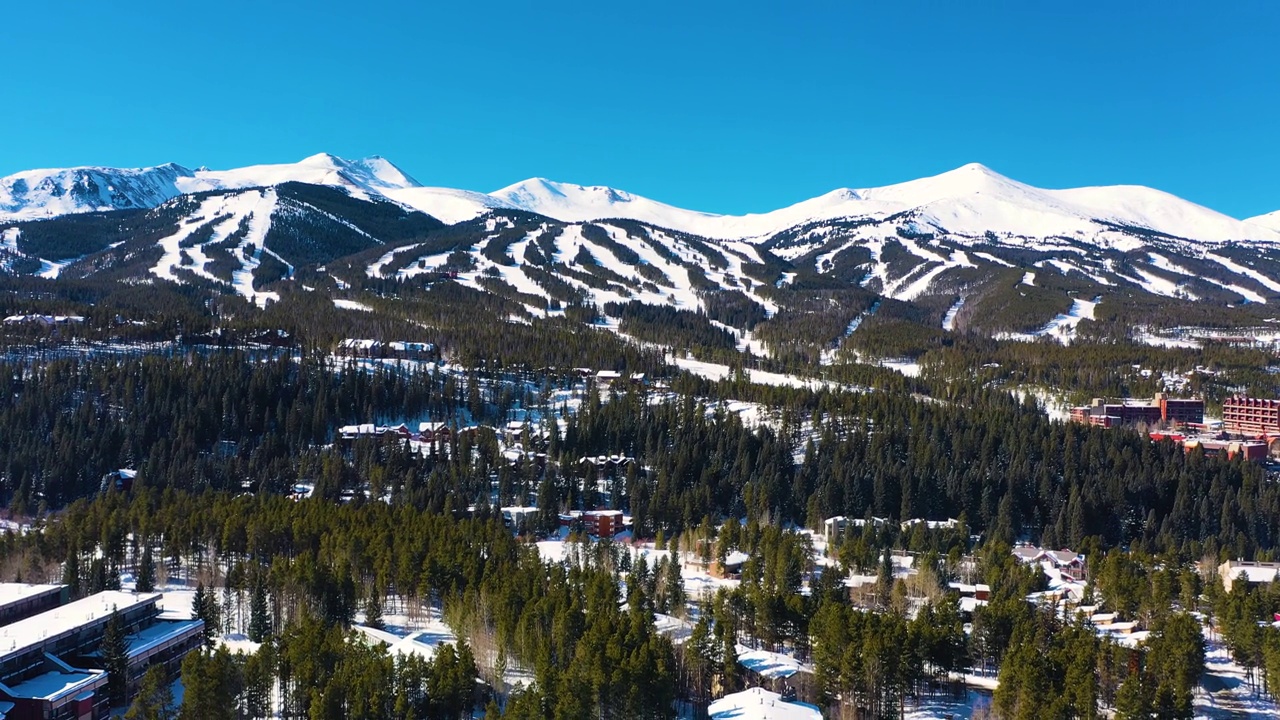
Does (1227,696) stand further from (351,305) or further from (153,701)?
(351,305)

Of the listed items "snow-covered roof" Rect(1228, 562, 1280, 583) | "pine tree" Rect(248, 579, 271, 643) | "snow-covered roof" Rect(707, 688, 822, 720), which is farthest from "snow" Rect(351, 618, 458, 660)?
"snow-covered roof" Rect(1228, 562, 1280, 583)

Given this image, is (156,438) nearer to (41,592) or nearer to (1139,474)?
(41,592)

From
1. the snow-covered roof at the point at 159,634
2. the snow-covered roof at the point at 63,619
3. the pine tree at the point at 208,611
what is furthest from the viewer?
the pine tree at the point at 208,611

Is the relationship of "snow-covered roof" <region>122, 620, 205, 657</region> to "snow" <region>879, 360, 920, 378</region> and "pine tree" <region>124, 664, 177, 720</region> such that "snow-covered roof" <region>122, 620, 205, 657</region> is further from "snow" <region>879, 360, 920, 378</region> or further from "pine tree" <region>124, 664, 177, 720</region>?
"snow" <region>879, 360, 920, 378</region>

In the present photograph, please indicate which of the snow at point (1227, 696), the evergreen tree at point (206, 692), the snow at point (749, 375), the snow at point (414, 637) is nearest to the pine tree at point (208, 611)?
the snow at point (414, 637)

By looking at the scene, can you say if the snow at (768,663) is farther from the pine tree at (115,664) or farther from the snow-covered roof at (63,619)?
the snow-covered roof at (63,619)

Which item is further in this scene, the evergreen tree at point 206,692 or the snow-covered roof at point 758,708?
the snow-covered roof at point 758,708
